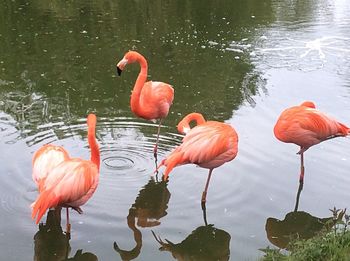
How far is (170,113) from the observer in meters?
5.95

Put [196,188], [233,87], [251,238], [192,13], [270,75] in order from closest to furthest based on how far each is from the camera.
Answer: [251,238], [196,188], [233,87], [270,75], [192,13]

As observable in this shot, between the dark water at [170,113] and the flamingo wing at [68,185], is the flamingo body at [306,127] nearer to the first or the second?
the dark water at [170,113]

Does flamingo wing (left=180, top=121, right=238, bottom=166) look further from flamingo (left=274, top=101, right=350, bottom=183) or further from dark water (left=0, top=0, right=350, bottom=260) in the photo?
flamingo (left=274, top=101, right=350, bottom=183)

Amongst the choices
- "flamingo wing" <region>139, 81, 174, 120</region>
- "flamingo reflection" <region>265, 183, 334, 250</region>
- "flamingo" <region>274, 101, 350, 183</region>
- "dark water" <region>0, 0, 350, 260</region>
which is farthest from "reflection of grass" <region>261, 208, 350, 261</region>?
"flamingo wing" <region>139, 81, 174, 120</region>

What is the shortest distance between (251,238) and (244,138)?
1776mm

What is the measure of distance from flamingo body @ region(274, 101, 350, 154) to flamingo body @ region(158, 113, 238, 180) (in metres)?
0.59

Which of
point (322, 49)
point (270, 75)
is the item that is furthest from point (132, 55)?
point (322, 49)

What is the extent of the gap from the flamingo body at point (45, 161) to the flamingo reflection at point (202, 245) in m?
0.90

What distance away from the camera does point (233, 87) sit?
22.7ft

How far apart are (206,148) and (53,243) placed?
52.5 inches

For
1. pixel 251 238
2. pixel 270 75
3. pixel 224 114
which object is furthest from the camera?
pixel 270 75

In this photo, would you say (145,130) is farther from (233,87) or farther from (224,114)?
(233,87)

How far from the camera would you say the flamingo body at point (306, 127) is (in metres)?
4.40

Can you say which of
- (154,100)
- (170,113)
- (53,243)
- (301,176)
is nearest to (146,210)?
(53,243)
